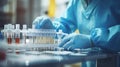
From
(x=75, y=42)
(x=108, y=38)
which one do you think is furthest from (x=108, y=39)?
(x=75, y=42)

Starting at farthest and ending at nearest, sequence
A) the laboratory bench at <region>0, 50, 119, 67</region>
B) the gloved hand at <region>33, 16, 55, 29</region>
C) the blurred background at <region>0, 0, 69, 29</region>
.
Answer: the blurred background at <region>0, 0, 69, 29</region>, the gloved hand at <region>33, 16, 55, 29</region>, the laboratory bench at <region>0, 50, 119, 67</region>

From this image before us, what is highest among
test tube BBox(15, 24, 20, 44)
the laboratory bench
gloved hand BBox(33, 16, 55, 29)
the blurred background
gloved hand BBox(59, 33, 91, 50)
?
the blurred background

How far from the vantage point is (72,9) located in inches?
82.2

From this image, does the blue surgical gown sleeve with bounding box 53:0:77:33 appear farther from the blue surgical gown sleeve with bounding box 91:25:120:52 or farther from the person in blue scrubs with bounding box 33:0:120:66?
the blue surgical gown sleeve with bounding box 91:25:120:52

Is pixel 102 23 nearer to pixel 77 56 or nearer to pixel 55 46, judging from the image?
pixel 55 46

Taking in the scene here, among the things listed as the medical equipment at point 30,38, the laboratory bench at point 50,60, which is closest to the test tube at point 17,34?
the medical equipment at point 30,38

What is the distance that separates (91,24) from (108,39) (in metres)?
0.27

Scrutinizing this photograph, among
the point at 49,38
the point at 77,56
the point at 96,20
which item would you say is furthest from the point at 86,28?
the point at 77,56

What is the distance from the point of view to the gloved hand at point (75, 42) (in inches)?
59.1

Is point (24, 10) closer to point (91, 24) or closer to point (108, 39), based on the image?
point (91, 24)

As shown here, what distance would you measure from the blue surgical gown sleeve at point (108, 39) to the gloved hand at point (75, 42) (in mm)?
53

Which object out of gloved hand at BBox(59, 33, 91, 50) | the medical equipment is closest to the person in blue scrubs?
gloved hand at BBox(59, 33, 91, 50)

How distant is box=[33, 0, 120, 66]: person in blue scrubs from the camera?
151 centimetres

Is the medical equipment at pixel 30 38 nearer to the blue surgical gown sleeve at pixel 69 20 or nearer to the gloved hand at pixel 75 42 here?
the gloved hand at pixel 75 42
